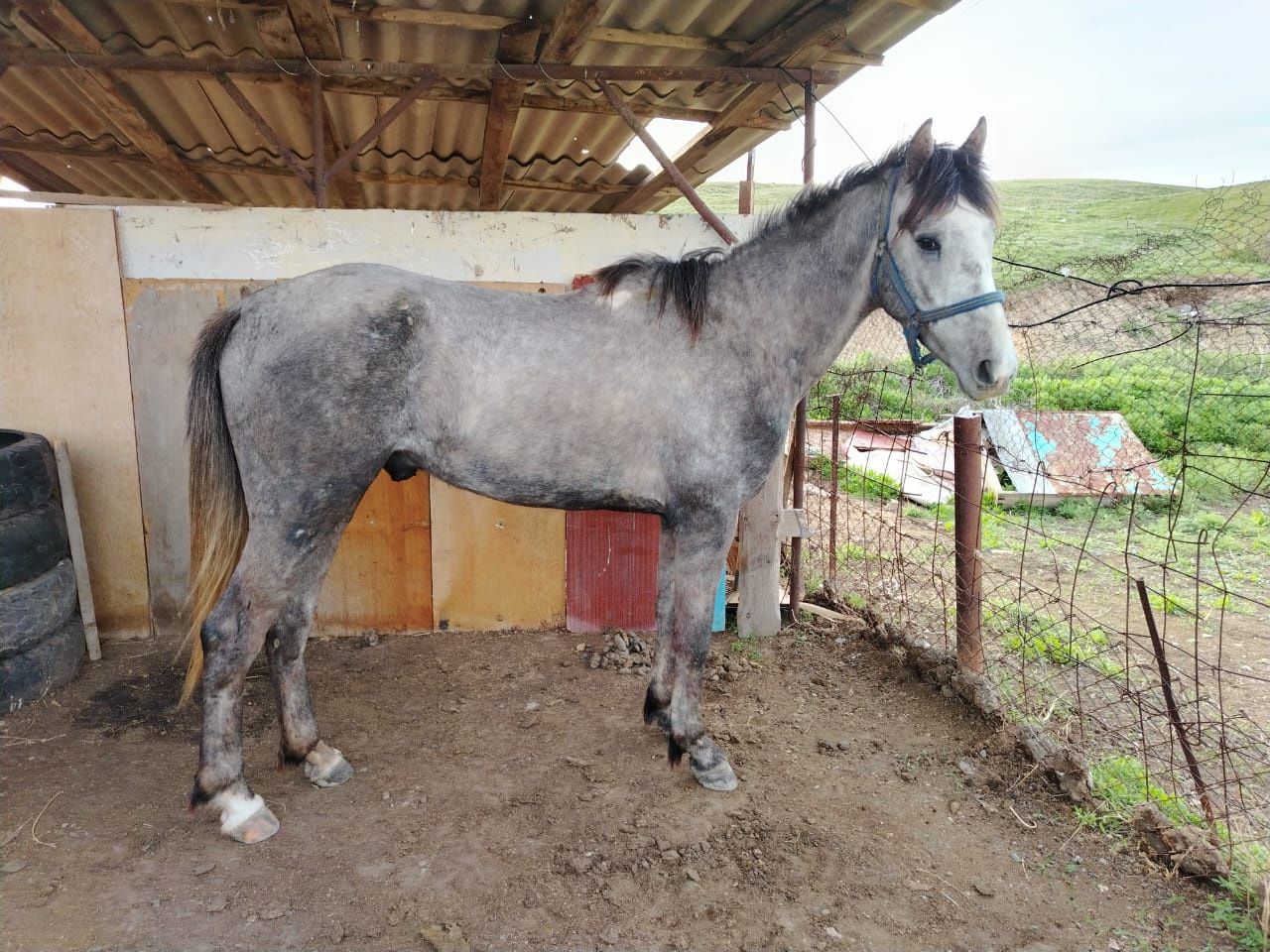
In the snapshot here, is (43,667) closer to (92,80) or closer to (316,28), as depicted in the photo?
(92,80)

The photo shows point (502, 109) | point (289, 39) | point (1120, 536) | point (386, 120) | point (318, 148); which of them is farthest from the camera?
point (1120, 536)

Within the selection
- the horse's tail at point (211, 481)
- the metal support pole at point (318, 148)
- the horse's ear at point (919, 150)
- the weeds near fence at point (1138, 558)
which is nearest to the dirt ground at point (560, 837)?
the weeds near fence at point (1138, 558)

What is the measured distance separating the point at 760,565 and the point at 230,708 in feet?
9.38

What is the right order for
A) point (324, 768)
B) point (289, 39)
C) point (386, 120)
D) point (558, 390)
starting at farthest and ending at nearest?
point (386, 120), point (289, 39), point (324, 768), point (558, 390)

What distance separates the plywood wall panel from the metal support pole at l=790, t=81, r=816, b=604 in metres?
3.71

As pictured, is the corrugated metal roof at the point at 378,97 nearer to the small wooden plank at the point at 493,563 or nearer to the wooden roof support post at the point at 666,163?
the wooden roof support post at the point at 666,163

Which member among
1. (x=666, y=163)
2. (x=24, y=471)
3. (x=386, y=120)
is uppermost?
(x=386, y=120)

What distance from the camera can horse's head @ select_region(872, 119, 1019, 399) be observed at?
2506mm

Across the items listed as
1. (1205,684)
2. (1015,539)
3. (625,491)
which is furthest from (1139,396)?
(625,491)

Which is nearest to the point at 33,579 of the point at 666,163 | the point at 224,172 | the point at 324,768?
the point at 324,768

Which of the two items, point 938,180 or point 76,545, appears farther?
point 76,545

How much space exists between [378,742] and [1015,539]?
5828 millimetres

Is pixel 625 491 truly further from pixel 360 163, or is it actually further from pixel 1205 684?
pixel 360 163

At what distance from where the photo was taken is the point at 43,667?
3.41 m
